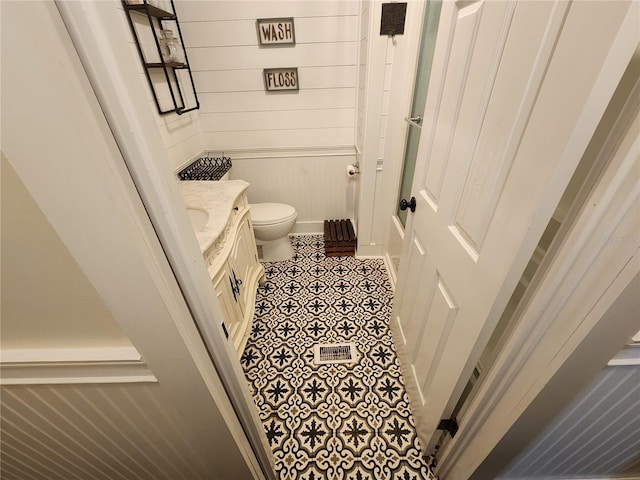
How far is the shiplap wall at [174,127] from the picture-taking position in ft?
4.69

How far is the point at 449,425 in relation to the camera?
0.99 metres

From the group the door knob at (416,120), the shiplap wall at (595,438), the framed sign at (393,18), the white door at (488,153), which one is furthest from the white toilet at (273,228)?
the shiplap wall at (595,438)

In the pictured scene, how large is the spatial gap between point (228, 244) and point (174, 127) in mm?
1063

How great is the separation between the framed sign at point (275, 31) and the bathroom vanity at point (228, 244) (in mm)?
1081

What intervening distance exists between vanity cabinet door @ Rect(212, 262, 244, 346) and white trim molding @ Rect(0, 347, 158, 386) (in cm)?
54

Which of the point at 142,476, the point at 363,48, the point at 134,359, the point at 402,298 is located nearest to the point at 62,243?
the point at 134,359

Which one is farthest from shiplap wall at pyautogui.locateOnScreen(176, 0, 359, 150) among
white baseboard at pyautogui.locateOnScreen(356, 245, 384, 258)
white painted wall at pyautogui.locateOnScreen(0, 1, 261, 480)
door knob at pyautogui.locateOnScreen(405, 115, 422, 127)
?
white painted wall at pyautogui.locateOnScreen(0, 1, 261, 480)

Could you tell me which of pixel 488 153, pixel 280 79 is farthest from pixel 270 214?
pixel 488 153

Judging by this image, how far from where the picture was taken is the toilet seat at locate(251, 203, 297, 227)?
201 cm

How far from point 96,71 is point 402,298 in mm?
1371

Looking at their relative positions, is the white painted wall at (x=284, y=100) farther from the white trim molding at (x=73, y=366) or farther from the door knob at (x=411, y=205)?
the white trim molding at (x=73, y=366)

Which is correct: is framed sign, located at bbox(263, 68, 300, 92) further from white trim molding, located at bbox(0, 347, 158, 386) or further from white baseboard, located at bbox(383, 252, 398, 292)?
white trim molding, located at bbox(0, 347, 158, 386)

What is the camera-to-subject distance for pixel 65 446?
0.77 meters

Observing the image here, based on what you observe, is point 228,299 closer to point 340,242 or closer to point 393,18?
point 340,242
